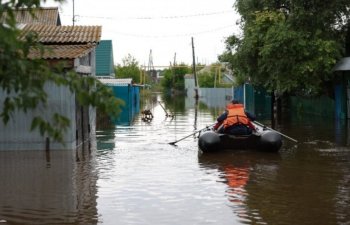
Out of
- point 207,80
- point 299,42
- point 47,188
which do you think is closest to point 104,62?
point 299,42

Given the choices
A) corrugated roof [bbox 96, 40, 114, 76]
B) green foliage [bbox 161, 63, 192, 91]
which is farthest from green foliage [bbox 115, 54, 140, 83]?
corrugated roof [bbox 96, 40, 114, 76]

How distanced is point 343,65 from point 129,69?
66.5 metres

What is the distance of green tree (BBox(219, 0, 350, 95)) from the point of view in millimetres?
26391

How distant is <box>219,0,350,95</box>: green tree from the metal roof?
28 cm

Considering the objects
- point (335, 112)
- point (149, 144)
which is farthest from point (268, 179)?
point (335, 112)

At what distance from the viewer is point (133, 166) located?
1360 centimetres

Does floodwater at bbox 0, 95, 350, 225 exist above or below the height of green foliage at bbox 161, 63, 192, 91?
below

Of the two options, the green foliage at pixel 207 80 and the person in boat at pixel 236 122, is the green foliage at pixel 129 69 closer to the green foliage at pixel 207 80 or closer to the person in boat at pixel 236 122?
the green foliage at pixel 207 80

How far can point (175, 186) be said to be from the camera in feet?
35.6

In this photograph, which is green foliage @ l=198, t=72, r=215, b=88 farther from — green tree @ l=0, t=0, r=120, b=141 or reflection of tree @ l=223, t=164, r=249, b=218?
green tree @ l=0, t=0, r=120, b=141

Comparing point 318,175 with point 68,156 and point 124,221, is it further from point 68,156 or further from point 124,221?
point 68,156

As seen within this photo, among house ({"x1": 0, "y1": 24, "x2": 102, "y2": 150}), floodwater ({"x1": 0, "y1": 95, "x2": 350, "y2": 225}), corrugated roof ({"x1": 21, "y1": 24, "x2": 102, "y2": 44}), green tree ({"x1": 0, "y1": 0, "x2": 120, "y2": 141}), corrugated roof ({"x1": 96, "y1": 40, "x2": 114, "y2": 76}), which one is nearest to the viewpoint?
green tree ({"x1": 0, "y1": 0, "x2": 120, "y2": 141})

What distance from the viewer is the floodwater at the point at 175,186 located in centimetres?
851

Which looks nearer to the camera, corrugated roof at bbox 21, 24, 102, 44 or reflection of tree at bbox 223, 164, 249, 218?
reflection of tree at bbox 223, 164, 249, 218
